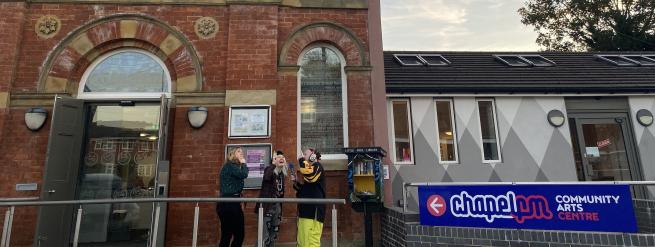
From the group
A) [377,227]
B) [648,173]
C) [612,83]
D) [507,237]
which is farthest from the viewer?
[612,83]

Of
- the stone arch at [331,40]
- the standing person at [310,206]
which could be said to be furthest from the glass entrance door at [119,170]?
the stone arch at [331,40]

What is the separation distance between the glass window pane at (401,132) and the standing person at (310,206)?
11.5 ft

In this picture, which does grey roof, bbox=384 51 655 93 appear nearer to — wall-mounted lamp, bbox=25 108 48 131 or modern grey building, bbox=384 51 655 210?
modern grey building, bbox=384 51 655 210

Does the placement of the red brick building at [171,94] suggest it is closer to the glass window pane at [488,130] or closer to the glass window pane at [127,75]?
the glass window pane at [127,75]

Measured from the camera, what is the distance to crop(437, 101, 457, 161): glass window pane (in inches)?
355

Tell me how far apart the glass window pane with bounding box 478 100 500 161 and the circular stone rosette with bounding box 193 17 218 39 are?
21.6ft

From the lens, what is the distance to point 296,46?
24.7 ft

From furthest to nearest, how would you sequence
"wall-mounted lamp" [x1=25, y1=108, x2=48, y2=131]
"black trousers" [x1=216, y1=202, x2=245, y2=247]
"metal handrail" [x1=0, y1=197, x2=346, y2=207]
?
1. "wall-mounted lamp" [x1=25, y1=108, x2=48, y2=131]
2. "black trousers" [x1=216, y1=202, x2=245, y2=247]
3. "metal handrail" [x1=0, y1=197, x2=346, y2=207]

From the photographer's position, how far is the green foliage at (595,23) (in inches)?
833

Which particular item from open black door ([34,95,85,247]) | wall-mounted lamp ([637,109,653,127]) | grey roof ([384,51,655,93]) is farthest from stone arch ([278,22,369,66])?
wall-mounted lamp ([637,109,653,127])

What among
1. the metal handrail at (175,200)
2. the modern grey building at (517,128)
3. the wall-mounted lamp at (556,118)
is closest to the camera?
the metal handrail at (175,200)

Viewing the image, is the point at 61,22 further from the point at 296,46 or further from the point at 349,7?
the point at 349,7

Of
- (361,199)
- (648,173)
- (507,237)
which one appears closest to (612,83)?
(648,173)

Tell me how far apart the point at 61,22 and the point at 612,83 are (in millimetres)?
13003
